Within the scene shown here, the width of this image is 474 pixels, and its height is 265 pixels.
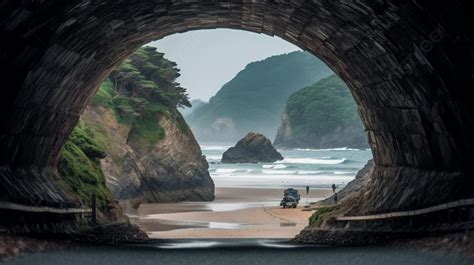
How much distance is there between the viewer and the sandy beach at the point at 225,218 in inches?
1410

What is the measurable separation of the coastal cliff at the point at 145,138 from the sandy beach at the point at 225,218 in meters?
2.35

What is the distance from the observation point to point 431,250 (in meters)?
14.5

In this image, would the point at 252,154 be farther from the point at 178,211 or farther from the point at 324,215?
the point at 324,215

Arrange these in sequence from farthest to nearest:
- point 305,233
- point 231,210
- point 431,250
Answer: point 231,210 → point 305,233 → point 431,250

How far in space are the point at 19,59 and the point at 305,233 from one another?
1543cm

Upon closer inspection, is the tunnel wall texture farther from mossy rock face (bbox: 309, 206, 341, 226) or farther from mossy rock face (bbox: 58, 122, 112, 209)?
mossy rock face (bbox: 309, 206, 341, 226)

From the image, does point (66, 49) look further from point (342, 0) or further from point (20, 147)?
point (342, 0)

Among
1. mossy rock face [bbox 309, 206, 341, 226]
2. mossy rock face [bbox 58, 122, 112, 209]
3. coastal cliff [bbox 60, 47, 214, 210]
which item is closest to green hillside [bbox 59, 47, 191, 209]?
coastal cliff [bbox 60, 47, 214, 210]

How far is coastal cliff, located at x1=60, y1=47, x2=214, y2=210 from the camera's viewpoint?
53375 mm

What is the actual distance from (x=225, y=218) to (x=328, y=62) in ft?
69.3

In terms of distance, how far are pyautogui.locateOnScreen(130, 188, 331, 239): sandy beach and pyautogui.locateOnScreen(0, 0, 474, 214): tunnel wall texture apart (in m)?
12.0

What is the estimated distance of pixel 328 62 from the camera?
25594mm

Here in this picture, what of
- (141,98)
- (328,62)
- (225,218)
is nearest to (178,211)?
(225,218)

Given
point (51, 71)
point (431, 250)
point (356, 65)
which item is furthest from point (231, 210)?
point (431, 250)
